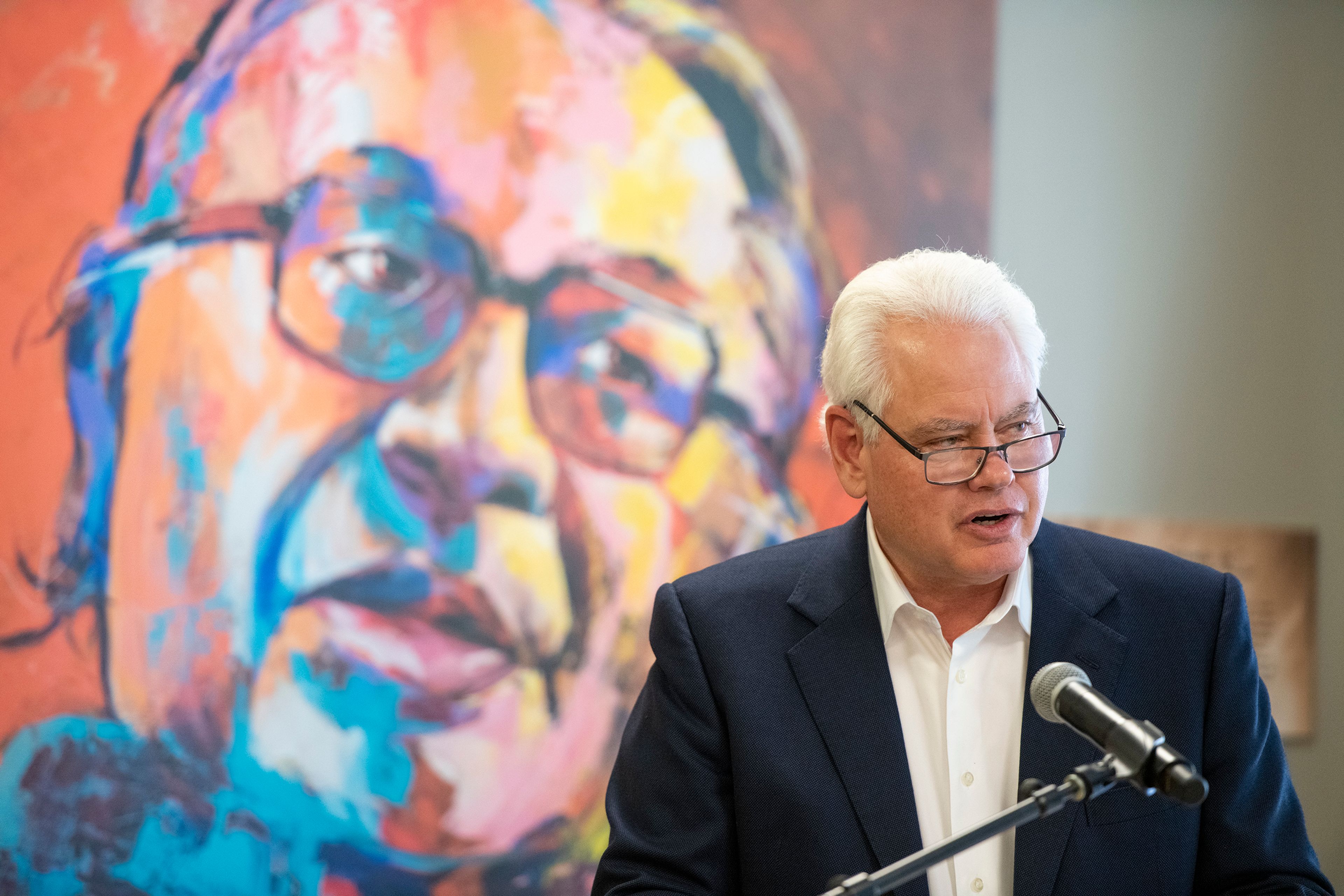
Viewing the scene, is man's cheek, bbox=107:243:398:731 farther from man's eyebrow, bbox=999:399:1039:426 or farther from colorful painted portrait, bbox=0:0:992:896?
man's eyebrow, bbox=999:399:1039:426

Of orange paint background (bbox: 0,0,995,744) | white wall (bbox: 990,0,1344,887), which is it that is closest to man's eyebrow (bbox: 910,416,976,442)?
white wall (bbox: 990,0,1344,887)

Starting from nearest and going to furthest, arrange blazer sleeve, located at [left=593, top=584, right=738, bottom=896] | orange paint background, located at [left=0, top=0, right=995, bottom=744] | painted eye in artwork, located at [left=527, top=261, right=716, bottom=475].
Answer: blazer sleeve, located at [left=593, top=584, right=738, bottom=896], orange paint background, located at [left=0, top=0, right=995, bottom=744], painted eye in artwork, located at [left=527, top=261, right=716, bottom=475]

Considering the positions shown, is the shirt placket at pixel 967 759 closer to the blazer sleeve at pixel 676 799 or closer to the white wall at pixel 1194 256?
the blazer sleeve at pixel 676 799

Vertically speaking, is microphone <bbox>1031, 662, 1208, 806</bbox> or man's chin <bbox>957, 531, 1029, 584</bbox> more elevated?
man's chin <bbox>957, 531, 1029, 584</bbox>

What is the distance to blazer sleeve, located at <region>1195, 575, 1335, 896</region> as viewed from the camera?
1.49m

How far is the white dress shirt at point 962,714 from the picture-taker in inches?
60.9

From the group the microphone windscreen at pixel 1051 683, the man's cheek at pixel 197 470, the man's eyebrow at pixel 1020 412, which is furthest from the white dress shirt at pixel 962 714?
the man's cheek at pixel 197 470

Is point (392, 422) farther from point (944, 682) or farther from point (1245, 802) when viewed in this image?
point (1245, 802)

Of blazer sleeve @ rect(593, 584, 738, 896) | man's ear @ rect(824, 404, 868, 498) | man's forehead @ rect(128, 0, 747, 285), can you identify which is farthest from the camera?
man's forehead @ rect(128, 0, 747, 285)

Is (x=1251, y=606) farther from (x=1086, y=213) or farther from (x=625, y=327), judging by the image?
(x=625, y=327)

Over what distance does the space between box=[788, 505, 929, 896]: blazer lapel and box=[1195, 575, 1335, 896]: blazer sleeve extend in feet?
1.31

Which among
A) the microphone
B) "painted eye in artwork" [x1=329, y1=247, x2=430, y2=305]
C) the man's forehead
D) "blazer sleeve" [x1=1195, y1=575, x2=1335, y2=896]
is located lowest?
"blazer sleeve" [x1=1195, y1=575, x2=1335, y2=896]

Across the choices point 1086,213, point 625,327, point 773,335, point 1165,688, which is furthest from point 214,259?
point 1086,213

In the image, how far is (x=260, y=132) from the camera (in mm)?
2279
